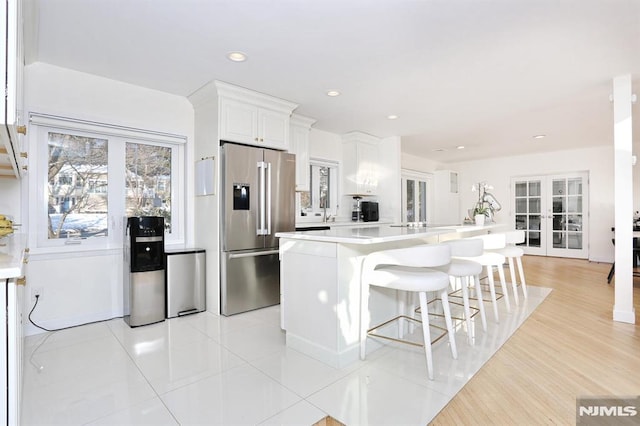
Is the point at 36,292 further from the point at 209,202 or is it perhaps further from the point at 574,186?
the point at 574,186

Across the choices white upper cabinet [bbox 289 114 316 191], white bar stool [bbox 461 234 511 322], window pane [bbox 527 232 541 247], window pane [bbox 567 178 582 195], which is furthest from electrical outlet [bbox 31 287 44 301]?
→ window pane [bbox 567 178 582 195]

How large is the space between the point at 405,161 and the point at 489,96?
3.64 meters

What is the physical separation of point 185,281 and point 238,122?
1.83 metres

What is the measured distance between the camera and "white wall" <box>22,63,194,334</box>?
9.50ft

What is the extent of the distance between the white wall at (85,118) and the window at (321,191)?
234cm

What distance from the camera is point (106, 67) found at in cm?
298

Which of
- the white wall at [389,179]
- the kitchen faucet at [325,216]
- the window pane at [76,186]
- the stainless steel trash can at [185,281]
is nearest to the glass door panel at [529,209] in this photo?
the white wall at [389,179]

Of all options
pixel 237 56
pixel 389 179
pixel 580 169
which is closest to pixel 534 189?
pixel 580 169

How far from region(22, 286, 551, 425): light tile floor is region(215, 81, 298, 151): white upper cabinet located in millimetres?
2081

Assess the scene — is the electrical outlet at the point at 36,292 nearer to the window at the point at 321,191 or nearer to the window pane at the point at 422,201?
the window at the point at 321,191

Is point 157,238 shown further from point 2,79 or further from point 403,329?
point 403,329

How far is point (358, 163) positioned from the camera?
5559 millimetres

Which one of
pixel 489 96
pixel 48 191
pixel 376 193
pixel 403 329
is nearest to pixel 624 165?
pixel 489 96

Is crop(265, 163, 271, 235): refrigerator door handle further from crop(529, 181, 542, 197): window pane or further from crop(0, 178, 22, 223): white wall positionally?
crop(529, 181, 542, 197): window pane
